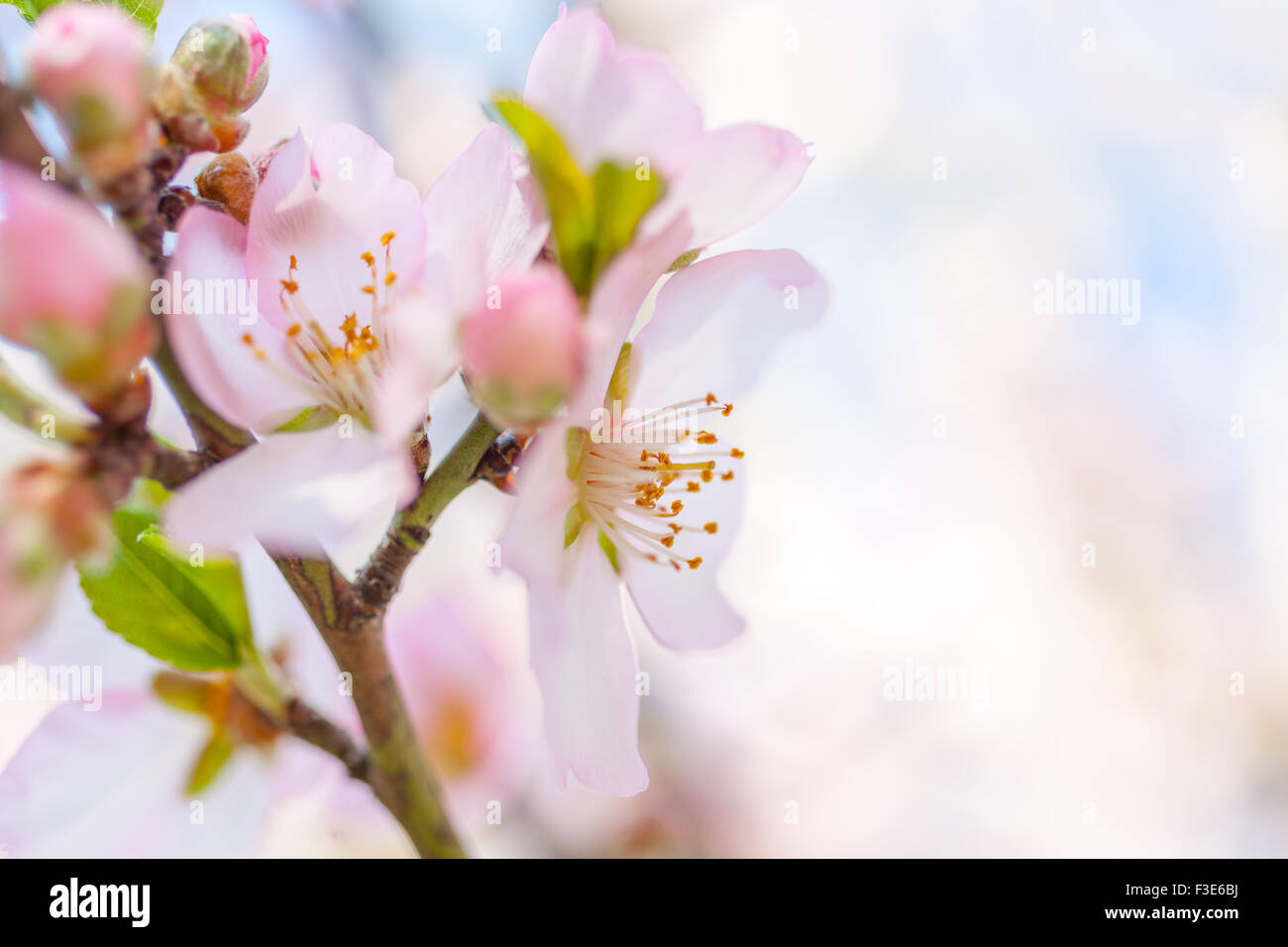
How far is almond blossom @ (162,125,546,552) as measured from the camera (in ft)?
1.29

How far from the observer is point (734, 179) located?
0.43 meters

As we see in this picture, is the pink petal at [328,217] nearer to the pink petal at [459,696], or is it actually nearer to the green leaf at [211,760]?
the green leaf at [211,760]

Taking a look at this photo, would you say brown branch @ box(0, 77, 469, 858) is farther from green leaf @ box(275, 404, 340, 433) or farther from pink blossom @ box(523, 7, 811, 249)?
pink blossom @ box(523, 7, 811, 249)

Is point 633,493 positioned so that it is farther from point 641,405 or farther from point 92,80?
point 92,80

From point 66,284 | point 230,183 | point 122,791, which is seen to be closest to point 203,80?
point 230,183

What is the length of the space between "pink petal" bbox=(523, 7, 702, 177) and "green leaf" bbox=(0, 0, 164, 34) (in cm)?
21

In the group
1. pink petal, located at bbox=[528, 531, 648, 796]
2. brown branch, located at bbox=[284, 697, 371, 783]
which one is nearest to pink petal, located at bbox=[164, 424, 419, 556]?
pink petal, located at bbox=[528, 531, 648, 796]

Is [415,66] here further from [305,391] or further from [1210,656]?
[1210,656]

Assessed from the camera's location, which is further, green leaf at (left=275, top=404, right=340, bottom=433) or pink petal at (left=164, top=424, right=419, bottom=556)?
green leaf at (left=275, top=404, right=340, bottom=433)

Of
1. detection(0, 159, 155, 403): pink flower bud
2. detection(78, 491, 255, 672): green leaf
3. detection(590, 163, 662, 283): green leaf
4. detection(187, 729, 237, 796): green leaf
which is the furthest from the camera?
detection(187, 729, 237, 796): green leaf

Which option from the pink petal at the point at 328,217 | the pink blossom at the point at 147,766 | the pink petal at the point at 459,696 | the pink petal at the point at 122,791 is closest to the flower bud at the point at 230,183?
the pink petal at the point at 328,217

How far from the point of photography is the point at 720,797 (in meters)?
2.02

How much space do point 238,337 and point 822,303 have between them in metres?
0.31
